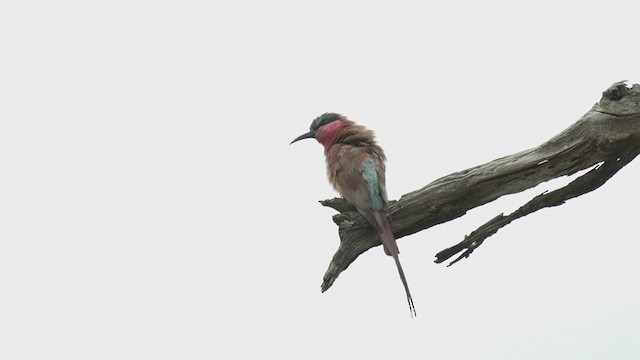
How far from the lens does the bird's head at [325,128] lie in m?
6.07

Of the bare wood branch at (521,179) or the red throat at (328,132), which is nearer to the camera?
the bare wood branch at (521,179)

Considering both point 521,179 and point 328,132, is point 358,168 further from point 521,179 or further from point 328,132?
point 521,179

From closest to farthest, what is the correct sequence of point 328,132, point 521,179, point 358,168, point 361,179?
point 521,179
point 361,179
point 358,168
point 328,132

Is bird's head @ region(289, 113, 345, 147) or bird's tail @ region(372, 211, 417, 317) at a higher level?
bird's head @ region(289, 113, 345, 147)

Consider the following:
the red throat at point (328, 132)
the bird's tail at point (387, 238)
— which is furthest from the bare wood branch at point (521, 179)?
the red throat at point (328, 132)

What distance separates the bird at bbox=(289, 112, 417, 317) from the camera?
4.92 metres

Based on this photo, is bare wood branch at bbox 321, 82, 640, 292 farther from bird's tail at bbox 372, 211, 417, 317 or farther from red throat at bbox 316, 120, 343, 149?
red throat at bbox 316, 120, 343, 149

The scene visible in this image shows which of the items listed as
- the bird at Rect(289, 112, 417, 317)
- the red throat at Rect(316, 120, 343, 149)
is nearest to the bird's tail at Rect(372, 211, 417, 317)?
the bird at Rect(289, 112, 417, 317)

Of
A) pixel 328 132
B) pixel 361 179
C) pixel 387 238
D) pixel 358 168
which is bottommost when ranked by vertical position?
pixel 387 238

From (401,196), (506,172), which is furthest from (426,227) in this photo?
(506,172)

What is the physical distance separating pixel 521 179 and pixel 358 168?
125 cm

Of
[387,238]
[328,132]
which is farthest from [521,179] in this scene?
[328,132]

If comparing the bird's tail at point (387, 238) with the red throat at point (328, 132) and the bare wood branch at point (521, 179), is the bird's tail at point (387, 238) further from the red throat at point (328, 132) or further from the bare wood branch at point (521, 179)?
the red throat at point (328, 132)

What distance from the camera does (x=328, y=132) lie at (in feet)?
20.1
